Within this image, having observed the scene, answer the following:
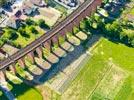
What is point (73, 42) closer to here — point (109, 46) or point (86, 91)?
point (109, 46)

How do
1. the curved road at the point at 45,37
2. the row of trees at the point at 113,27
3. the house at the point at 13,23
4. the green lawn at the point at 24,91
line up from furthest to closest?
the house at the point at 13,23, the row of trees at the point at 113,27, the curved road at the point at 45,37, the green lawn at the point at 24,91

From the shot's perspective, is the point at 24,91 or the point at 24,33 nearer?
the point at 24,91

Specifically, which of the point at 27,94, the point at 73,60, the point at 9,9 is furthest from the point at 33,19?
the point at 27,94

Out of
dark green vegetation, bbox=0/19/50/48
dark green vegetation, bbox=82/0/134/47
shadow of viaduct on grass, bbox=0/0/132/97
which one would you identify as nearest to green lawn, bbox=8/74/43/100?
shadow of viaduct on grass, bbox=0/0/132/97

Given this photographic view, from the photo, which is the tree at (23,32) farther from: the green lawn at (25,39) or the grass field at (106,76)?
the grass field at (106,76)

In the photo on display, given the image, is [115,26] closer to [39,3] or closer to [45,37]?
[45,37]

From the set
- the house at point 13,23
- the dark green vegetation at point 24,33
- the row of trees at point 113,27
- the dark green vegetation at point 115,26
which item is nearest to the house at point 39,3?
the dark green vegetation at point 24,33

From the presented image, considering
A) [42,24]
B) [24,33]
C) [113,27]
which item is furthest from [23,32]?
[113,27]

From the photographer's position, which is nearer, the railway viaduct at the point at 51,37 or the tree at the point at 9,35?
the railway viaduct at the point at 51,37
